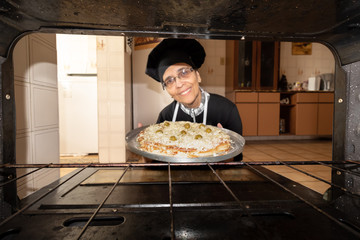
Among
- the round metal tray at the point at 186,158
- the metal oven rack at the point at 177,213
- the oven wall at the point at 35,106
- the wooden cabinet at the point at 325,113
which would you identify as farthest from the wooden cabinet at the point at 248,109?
the metal oven rack at the point at 177,213

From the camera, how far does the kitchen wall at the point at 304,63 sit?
4781 mm

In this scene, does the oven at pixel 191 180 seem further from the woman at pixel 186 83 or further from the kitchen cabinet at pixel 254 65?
the kitchen cabinet at pixel 254 65

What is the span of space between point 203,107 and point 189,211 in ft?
3.88

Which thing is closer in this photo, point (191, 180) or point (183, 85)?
point (191, 180)

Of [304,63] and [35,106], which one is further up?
[304,63]

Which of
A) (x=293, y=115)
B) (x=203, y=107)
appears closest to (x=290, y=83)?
(x=293, y=115)

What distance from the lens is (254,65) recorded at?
4.16 meters

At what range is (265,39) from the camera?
2.19ft

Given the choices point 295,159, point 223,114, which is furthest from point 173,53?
point 295,159

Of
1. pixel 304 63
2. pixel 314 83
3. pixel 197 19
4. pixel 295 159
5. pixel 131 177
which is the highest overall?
pixel 304 63

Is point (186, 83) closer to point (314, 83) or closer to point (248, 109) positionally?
point (248, 109)

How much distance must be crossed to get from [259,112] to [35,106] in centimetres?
376

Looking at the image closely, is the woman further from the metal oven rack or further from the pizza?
the metal oven rack

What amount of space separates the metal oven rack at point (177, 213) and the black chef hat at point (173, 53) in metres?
0.93
